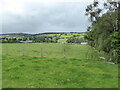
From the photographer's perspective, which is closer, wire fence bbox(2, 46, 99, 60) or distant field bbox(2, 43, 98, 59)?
wire fence bbox(2, 46, 99, 60)

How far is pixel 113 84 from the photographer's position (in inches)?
587

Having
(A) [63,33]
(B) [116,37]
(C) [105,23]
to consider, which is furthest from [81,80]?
(A) [63,33]

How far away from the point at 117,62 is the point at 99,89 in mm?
16366

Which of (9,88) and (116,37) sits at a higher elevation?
(116,37)

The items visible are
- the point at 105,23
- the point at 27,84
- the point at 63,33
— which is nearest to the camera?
the point at 27,84

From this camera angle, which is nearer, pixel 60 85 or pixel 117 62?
pixel 60 85

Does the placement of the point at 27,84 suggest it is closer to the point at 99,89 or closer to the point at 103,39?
the point at 99,89

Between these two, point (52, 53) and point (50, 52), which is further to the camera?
point (50, 52)

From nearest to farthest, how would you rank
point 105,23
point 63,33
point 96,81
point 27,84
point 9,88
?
point 9,88 → point 27,84 → point 96,81 → point 105,23 → point 63,33

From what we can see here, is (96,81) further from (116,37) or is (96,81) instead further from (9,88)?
(116,37)

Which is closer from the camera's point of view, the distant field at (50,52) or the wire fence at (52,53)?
the wire fence at (52,53)

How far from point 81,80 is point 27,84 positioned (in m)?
4.45

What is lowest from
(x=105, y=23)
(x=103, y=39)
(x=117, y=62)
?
(x=117, y=62)

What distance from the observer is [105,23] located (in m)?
38.3
